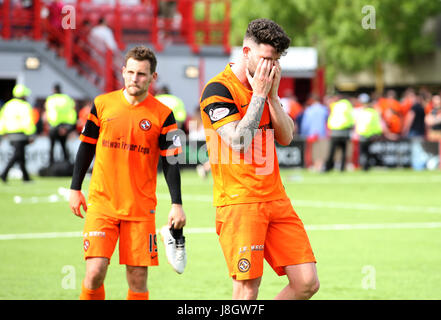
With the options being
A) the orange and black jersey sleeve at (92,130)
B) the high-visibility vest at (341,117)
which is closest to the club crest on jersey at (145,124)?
the orange and black jersey sleeve at (92,130)

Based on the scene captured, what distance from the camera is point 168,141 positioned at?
689 centimetres

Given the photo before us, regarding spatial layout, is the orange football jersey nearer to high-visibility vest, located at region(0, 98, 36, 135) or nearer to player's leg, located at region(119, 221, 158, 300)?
player's leg, located at region(119, 221, 158, 300)

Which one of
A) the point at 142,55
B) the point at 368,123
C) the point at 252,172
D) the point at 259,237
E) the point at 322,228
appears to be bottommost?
the point at 322,228

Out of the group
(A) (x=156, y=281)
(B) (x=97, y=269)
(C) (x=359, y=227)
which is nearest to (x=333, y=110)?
(C) (x=359, y=227)

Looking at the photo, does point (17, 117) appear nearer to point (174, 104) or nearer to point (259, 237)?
point (174, 104)

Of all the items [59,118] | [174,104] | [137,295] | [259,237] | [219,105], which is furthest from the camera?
[59,118]

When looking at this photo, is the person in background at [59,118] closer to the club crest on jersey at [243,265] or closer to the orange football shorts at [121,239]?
the orange football shorts at [121,239]

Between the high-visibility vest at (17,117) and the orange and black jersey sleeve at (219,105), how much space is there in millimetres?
15963

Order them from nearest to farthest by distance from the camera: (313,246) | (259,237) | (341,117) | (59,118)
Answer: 1. (259,237)
2. (313,246)
3. (59,118)
4. (341,117)

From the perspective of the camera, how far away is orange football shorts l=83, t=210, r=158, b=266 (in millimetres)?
6645

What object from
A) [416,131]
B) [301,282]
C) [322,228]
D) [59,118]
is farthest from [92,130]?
[416,131]

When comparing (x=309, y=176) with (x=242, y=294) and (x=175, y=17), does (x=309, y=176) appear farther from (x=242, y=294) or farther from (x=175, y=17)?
(x=242, y=294)

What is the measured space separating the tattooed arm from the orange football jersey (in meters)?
1.30

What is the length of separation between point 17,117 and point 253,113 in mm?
16459
